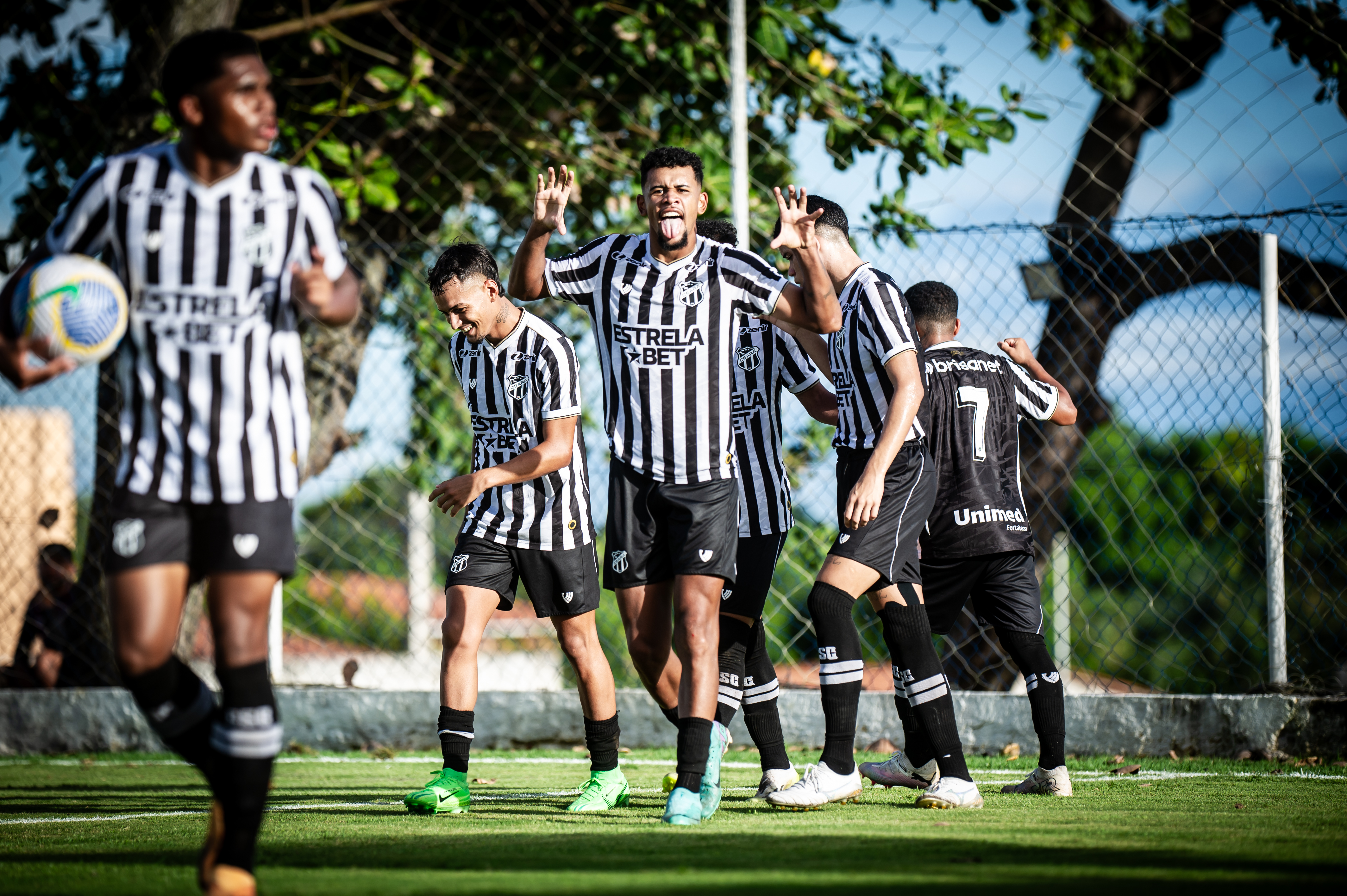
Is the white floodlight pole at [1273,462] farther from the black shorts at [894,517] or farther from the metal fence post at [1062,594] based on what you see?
the black shorts at [894,517]

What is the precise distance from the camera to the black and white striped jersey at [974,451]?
4.93m

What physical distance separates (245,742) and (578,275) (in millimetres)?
A: 2145

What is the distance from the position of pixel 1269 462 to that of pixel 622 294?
369 cm

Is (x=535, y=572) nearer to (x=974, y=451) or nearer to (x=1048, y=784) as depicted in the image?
(x=974, y=451)

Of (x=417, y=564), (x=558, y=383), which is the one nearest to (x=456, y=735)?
(x=558, y=383)

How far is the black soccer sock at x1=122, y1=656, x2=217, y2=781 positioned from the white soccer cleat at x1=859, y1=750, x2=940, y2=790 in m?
2.87

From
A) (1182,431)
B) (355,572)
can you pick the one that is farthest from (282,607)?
(1182,431)

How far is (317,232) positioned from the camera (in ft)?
9.98

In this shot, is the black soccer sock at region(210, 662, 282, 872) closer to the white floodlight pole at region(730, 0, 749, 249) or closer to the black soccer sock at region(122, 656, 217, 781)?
the black soccer sock at region(122, 656, 217, 781)

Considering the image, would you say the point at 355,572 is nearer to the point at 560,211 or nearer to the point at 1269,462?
the point at 560,211

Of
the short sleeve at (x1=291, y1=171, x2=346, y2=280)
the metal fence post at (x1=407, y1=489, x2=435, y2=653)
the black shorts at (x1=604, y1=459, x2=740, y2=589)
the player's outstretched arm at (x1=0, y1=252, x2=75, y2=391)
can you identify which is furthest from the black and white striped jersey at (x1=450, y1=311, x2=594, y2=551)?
the metal fence post at (x1=407, y1=489, x2=435, y2=653)

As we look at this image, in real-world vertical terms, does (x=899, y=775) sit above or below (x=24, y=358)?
below

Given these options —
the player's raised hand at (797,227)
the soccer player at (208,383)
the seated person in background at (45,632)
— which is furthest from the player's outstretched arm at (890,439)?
the seated person in background at (45,632)

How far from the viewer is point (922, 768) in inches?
196
